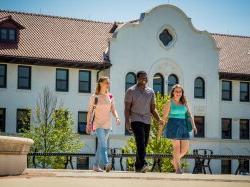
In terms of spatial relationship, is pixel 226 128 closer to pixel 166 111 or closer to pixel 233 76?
pixel 233 76

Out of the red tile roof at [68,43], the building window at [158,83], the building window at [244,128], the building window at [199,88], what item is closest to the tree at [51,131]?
the red tile roof at [68,43]

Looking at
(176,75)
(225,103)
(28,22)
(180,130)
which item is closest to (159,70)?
(176,75)

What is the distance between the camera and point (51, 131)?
3659cm

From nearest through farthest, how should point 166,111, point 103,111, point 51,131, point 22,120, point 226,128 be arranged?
point 103,111, point 166,111, point 51,131, point 22,120, point 226,128

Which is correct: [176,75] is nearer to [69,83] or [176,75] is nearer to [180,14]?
[180,14]

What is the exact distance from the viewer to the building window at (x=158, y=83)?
44062 mm

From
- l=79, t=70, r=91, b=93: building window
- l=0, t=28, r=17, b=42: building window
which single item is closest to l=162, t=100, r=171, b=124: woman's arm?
l=0, t=28, r=17, b=42: building window

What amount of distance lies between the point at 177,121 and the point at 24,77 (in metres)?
28.6

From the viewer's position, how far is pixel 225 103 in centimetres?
4650

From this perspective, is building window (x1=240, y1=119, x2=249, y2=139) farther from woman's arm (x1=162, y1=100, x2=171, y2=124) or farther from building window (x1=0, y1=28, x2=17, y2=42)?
woman's arm (x1=162, y1=100, x2=171, y2=124)

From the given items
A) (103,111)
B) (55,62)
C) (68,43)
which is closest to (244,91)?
(68,43)

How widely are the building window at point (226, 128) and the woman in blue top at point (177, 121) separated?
33.4 meters

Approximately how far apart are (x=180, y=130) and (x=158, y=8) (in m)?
31.3

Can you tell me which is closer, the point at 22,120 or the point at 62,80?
the point at 22,120
